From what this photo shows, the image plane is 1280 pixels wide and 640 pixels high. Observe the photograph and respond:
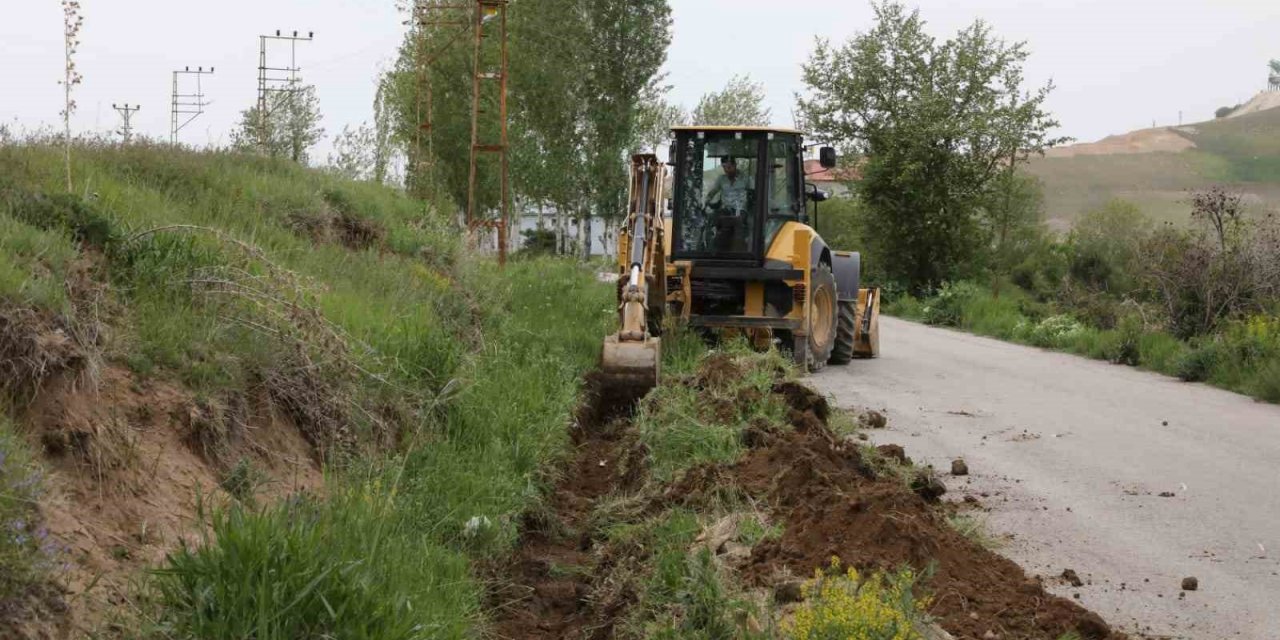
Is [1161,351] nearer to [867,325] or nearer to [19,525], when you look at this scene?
[867,325]

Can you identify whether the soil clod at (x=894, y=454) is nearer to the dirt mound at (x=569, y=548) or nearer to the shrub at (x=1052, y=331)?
the dirt mound at (x=569, y=548)

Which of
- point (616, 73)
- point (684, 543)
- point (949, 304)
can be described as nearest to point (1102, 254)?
point (949, 304)

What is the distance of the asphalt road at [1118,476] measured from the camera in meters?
7.22

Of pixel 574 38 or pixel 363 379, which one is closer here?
pixel 363 379

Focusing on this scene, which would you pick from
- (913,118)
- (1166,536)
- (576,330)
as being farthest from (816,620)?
(913,118)

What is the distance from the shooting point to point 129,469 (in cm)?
615

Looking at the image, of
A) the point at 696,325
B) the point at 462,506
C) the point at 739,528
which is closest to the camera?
the point at 739,528

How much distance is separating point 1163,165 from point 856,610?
110 meters

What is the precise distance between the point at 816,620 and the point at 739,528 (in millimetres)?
2208

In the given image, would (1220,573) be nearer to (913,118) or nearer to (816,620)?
(816,620)

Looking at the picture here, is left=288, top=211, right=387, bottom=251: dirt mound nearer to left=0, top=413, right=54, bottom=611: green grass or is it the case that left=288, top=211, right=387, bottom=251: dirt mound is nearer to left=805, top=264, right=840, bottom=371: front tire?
left=805, top=264, right=840, bottom=371: front tire

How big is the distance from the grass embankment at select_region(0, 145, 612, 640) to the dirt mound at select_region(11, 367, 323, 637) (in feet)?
0.38

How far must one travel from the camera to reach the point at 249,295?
816 cm

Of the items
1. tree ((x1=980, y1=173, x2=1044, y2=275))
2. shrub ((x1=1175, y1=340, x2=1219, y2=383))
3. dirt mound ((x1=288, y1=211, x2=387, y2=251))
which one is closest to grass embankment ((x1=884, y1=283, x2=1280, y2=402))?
shrub ((x1=1175, y1=340, x2=1219, y2=383))
